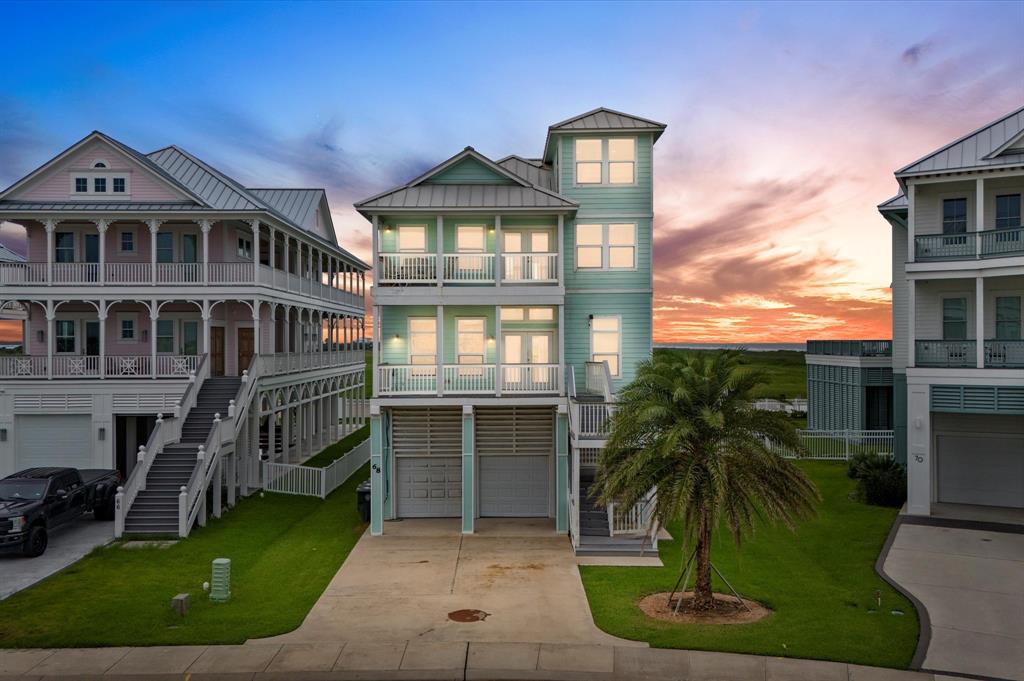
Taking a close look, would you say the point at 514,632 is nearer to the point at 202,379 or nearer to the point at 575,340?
the point at 575,340

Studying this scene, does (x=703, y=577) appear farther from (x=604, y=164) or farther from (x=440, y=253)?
(x=604, y=164)

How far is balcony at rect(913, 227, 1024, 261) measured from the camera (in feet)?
75.7

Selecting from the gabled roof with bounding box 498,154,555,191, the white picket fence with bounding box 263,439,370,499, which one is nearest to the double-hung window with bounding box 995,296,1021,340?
the gabled roof with bounding box 498,154,555,191

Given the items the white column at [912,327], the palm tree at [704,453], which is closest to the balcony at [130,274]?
the palm tree at [704,453]

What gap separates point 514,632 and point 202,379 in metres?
18.3

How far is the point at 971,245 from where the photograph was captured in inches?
934

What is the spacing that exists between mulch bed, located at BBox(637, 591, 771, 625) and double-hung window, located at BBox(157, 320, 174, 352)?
23.2 meters

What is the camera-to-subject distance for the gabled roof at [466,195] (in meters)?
23.0

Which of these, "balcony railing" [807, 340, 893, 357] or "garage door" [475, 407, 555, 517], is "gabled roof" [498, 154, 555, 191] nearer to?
"garage door" [475, 407, 555, 517]

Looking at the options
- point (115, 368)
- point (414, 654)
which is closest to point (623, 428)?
point (414, 654)

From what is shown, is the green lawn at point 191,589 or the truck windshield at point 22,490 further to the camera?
the truck windshield at point 22,490

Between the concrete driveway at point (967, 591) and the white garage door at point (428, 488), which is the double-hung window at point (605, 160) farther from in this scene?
the concrete driveway at point (967, 591)

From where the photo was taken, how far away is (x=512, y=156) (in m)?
27.6

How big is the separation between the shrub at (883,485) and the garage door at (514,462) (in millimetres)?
10543
